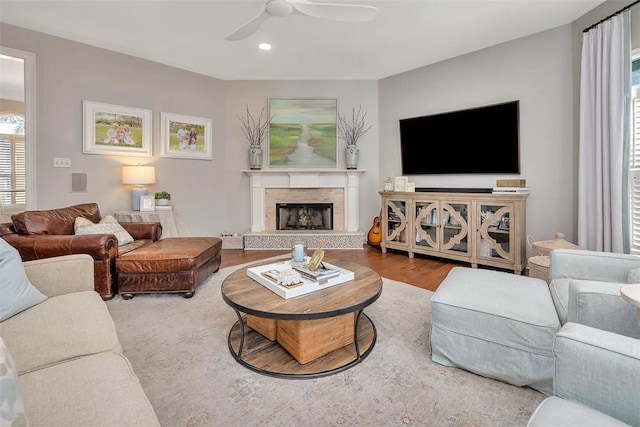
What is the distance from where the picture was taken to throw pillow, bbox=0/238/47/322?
1326 mm

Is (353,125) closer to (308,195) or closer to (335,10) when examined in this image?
(308,195)

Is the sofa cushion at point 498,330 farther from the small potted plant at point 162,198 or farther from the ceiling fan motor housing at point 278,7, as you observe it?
the small potted plant at point 162,198

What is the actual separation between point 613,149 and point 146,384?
3.73 meters

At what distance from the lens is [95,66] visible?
3799mm

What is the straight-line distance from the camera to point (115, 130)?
398cm

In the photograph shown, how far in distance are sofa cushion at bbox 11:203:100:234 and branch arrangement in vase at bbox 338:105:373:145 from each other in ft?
11.6

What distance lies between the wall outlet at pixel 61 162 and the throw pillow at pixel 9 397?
3.87m

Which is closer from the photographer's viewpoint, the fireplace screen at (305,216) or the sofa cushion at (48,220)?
the sofa cushion at (48,220)

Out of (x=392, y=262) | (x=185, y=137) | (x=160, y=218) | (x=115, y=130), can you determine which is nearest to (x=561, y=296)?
(x=392, y=262)

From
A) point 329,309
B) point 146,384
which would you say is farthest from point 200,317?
point 329,309

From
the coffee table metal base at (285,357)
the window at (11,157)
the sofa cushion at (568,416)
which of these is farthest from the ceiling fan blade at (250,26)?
the window at (11,157)

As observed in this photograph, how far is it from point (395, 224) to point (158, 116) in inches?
144

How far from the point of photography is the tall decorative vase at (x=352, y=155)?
15.8 feet

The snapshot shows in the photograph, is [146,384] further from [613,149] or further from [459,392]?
[613,149]
